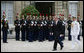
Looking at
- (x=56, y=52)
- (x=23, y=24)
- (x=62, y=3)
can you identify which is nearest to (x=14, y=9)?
(x=62, y=3)

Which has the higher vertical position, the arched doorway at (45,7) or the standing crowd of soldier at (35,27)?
the arched doorway at (45,7)

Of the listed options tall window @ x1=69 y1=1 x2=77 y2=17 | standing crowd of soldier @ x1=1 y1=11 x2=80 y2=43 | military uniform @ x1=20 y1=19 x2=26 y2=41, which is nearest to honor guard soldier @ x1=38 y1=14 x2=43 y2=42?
standing crowd of soldier @ x1=1 y1=11 x2=80 y2=43

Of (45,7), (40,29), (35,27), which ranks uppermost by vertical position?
(45,7)

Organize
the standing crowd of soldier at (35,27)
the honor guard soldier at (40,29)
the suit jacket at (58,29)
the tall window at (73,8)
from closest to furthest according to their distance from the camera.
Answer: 1. the suit jacket at (58,29)
2. the standing crowd of soldier at (35,27)
3. the honor guard soldier at (40,29)
4. the tall window at (73,8)

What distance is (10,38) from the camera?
20281 mm

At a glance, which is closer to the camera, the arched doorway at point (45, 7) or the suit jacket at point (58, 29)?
the suit jacket at point (58, 29)

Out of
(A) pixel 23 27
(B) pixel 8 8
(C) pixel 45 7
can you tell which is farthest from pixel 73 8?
(A) pixel 23 27

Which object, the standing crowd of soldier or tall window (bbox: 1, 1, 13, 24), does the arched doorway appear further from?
the standing crowd of soldier

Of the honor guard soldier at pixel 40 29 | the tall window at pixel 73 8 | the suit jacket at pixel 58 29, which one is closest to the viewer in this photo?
the suit jacket at pixel 58 29

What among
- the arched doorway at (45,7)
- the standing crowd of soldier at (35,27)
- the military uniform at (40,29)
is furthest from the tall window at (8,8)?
the military uniform at (40,29)

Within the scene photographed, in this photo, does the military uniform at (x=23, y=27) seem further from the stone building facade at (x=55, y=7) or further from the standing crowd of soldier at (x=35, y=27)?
the stone building facade at (x=55, y=7)

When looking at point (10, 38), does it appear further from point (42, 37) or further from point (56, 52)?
point (56, 52)

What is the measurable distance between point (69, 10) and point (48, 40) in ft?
33.2

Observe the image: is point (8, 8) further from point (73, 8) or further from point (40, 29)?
point (40, 29)
